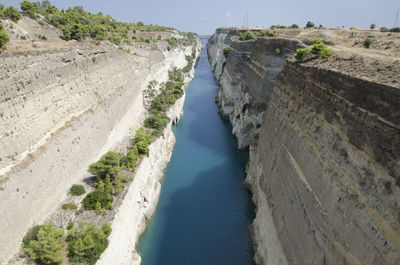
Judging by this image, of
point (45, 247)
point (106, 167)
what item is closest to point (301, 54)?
point (106, 167)

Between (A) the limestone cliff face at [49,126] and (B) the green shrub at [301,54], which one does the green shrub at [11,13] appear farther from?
(B) the green shrub at [301,54]

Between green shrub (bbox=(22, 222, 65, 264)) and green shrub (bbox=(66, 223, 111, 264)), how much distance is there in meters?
0.46

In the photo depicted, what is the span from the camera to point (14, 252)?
1050cm

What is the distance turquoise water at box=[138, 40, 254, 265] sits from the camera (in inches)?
620

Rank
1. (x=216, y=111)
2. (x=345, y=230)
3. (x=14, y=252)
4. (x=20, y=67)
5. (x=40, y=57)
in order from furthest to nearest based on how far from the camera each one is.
Result: (x=216, y=111) → (x=40, y=57) → (x=20, y=67) → (x=14, y=252) → (x=345, y=230)

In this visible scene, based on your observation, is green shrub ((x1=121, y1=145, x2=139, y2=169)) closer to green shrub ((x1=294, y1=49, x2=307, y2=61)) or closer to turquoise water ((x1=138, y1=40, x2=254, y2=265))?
turquoise water ((x1=138, y1=40, x2=254, y2=265))

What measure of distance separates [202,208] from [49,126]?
12.3 meters

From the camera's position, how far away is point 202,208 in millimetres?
19797

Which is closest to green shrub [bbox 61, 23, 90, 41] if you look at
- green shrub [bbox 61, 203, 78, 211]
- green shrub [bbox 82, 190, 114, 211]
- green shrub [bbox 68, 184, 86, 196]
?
green shrub [bbox 68, 184, 86, 196]

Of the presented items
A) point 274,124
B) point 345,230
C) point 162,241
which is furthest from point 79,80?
point 345,230

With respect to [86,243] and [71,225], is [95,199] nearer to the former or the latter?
[71,225]

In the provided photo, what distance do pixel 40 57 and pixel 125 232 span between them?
36.7 feet

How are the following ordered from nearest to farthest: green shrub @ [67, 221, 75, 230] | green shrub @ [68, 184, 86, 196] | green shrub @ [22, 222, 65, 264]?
green shrub @ [22, 222, 65, 264] → green shrub @ [67, 221, 75, 230] → green shrub @ [68, 184, 86, 196]

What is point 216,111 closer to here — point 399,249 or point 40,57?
point 40,57
